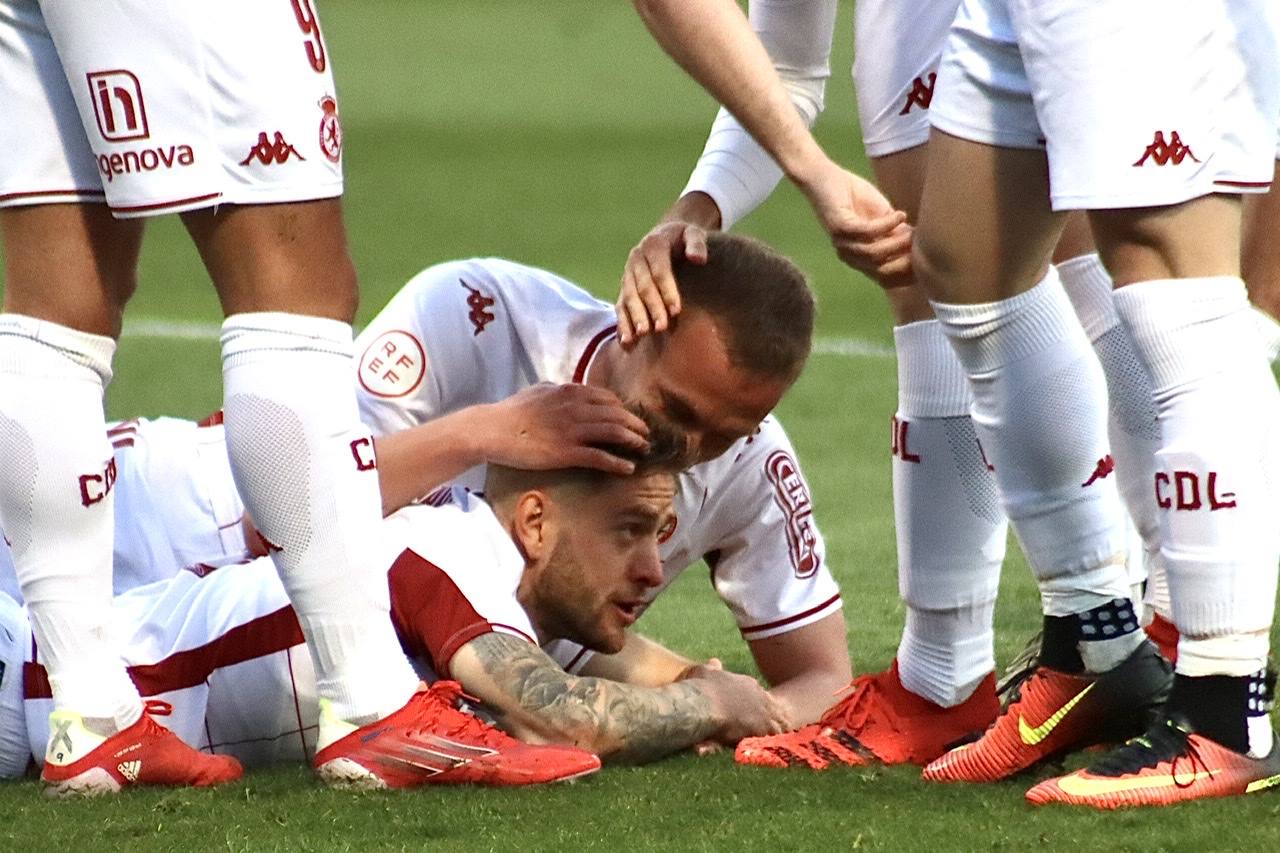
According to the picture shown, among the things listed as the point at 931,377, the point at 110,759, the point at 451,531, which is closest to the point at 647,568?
the point at 451,531

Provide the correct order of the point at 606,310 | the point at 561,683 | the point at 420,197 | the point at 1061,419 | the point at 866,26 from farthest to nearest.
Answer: the point at 420,197 → the point at 606,310 → the point at 866,26 → the point at 561,683 → the point at 1061,419

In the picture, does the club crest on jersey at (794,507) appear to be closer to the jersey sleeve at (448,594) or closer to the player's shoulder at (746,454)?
the player's shoulder at (746,454)

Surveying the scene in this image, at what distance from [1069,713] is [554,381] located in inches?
42.9

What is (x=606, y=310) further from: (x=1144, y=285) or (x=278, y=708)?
(x=1144, y=285)

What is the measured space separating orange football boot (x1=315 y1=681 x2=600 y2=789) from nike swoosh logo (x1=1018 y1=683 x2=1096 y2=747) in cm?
59

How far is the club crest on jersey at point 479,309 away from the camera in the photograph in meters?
3.49

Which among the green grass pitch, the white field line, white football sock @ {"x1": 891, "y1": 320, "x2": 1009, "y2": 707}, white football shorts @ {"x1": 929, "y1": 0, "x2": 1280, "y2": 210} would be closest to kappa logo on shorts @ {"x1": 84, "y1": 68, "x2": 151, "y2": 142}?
the green grass pitch

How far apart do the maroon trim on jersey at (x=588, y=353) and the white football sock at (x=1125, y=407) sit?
75cm

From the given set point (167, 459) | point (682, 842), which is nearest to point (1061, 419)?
point (682, 842)

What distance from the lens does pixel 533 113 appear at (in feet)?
63.8

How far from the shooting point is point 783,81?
133 inches

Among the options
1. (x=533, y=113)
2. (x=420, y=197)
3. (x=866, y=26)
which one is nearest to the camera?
(x=866, y=26)

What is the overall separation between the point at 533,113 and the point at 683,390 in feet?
54.5

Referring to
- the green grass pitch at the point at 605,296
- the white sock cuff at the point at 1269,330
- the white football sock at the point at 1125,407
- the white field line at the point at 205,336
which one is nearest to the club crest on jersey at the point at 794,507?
the green grass pitch at the point at 605,296
